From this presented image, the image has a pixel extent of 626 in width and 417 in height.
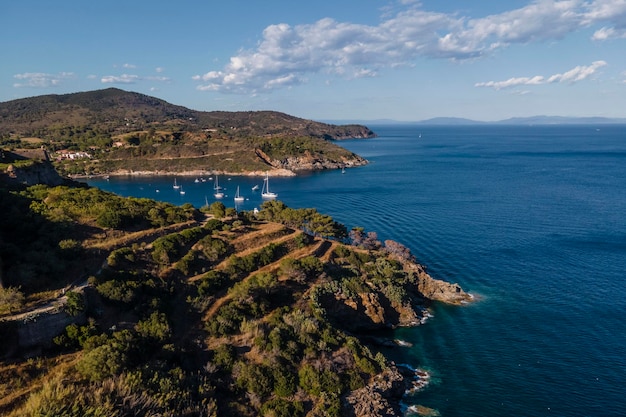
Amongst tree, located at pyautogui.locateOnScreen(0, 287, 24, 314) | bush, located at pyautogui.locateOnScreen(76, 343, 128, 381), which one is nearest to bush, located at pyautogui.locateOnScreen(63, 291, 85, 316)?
tree, located at pyautogui.locateOnScreen(0, 287, 24, 314)

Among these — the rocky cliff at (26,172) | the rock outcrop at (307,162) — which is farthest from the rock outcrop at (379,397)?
the rock outcrop at (307,162)

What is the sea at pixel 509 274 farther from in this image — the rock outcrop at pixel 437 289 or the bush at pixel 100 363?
the bush at pixel 100 363

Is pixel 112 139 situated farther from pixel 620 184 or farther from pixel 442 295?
pixel 620 184

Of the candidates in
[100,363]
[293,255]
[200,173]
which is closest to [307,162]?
[200,173]

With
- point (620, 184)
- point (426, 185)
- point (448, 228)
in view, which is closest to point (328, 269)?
point (448, 228)

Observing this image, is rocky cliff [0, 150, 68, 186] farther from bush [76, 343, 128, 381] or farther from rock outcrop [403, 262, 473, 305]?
rock outcrop [403, 262, 473, 305]

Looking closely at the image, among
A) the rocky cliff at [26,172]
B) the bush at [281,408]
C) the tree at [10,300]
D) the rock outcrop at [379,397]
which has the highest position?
the rocky cliff at [26,172]
